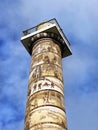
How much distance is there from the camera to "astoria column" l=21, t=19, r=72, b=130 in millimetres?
7230

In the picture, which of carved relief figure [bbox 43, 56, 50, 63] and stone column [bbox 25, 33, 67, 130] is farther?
carved relief figure [bbox 43, 56, 50, 63]

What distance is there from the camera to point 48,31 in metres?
9.91

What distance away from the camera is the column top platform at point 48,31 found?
9.90m

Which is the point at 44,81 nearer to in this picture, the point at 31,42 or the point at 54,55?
the point at 54,55

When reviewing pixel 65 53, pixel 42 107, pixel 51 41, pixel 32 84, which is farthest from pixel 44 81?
pixel 65 53

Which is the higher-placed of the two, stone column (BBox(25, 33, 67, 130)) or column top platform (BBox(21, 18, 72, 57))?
column top platform (BBox(21, 18, 72, 57))

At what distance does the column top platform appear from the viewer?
990cm

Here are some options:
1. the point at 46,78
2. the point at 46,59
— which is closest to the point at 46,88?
the point at 46,78

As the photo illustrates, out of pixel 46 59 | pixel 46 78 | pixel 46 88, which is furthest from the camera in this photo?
pixel 46 59

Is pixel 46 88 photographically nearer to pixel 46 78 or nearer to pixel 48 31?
pixel 46 78

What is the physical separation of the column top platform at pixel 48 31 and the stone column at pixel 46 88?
0.19 metres

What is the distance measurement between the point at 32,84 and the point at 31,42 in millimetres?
Answer: 2190

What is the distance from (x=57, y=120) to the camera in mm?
7203

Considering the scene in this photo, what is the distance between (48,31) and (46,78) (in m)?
2.28
